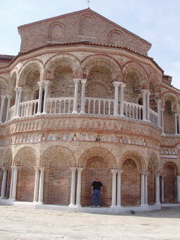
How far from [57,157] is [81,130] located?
5.98 ft

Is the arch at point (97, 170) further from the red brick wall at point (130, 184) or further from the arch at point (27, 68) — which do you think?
the arch at point (27, 68)

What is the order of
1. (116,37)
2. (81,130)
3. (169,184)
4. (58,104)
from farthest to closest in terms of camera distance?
(116,37)
(169,184)
(58,104)
(81,130)

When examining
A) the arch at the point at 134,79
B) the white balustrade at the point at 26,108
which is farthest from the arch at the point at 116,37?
the white balustrade at the point at 26,108

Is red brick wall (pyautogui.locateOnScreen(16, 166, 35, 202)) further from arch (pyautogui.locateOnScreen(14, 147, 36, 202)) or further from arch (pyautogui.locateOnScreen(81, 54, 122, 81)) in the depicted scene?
arch (pyautogui.locateOnScreen(81, 54, 122, 81))

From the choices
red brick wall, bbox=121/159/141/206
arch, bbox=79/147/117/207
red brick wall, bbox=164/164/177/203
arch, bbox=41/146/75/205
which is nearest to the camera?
arch, bbox=79/147/117/207

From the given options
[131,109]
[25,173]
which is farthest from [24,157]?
[131,109]

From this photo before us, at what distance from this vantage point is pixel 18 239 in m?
6.52

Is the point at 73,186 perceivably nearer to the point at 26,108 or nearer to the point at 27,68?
the point at 26,108

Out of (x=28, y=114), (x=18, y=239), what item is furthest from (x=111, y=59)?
(x=18, y=239)

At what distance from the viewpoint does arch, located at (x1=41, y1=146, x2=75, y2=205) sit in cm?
1341

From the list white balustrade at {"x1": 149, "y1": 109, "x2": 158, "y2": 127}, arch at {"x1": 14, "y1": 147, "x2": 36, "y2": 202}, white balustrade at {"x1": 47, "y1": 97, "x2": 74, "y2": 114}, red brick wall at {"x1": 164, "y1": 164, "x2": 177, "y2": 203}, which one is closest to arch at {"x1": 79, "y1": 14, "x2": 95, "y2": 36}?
white balustrade at {"x1": 47, "y1": 97, "x2": 74, "y2": 114}

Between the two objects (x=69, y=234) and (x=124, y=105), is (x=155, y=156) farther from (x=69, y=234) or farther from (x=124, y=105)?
(x=69, y=234)

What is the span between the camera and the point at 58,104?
48.1 feet

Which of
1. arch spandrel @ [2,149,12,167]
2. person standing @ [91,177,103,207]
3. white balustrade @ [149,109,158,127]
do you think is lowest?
person standing @ [91,177,103,207]
